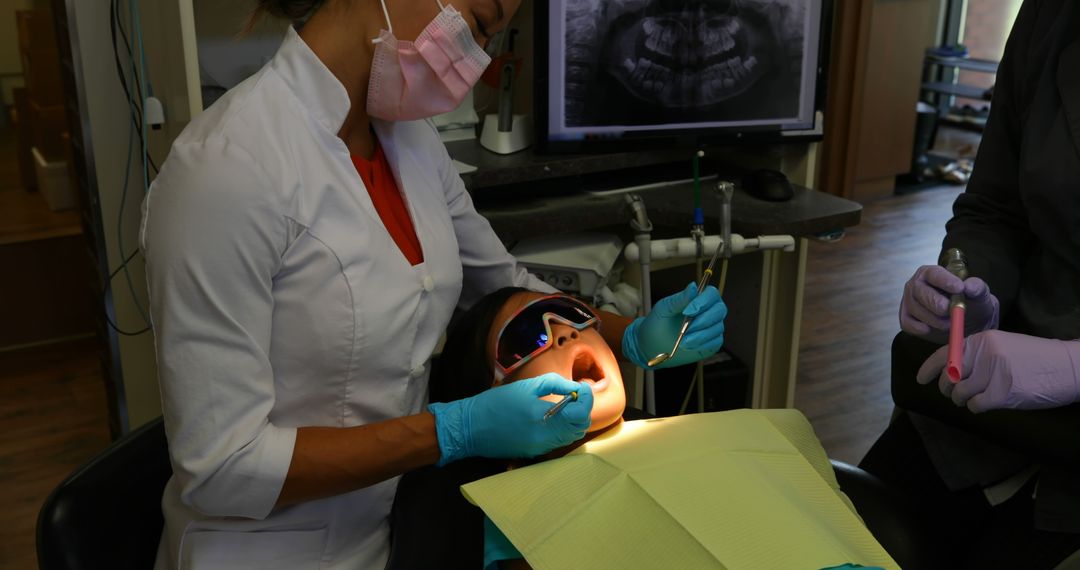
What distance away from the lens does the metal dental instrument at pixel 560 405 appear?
3.74 feet

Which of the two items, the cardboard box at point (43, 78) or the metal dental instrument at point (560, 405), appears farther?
the cardboard box at point (43, 78)

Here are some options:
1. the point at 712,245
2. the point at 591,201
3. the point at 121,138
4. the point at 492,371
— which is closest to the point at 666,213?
the point at 591,201

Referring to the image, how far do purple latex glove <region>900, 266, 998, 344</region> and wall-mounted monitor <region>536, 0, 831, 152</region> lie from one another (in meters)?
0.76

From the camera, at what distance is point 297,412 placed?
114 cm

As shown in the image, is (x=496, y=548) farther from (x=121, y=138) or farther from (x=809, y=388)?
(x=809, y=388)

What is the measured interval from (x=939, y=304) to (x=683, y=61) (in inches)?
34.6

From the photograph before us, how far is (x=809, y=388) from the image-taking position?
3.10m

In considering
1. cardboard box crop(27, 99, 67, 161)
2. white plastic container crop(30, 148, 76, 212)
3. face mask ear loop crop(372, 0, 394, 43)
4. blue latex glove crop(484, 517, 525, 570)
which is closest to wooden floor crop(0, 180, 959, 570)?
white plastic container crop(30, 148, 76, 212)

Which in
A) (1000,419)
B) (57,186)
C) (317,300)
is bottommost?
(57,186)

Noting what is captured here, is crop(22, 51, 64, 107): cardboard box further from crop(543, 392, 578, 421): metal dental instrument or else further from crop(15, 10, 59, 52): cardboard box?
crop(543, 392, 578, 421): metal dental instrument

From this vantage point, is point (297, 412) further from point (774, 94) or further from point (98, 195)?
point (774, 94)

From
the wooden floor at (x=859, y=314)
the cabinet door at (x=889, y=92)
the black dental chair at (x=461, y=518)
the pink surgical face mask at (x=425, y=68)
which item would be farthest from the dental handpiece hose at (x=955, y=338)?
the cabinet door at (x=889, y=92)

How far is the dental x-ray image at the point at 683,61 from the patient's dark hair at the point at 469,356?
73 cm

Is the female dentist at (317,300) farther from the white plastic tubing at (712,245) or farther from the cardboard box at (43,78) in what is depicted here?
the cardboard box at (43,78)
